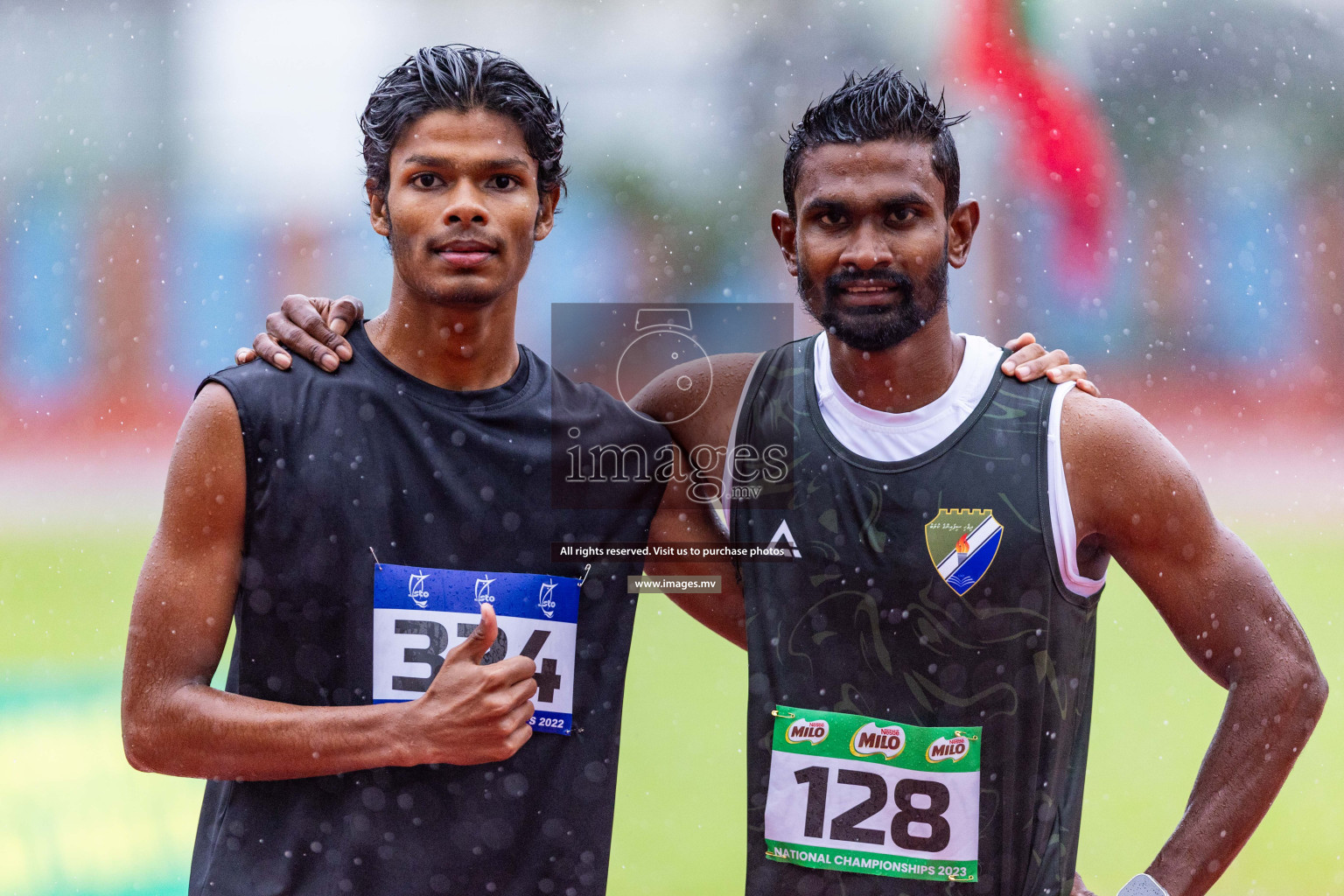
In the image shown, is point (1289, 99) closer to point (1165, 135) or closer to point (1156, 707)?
point (1165, 135)

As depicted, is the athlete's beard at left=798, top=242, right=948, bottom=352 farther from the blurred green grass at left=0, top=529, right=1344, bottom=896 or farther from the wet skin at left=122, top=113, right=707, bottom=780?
the blurred green grass at left=0, top=529, right=1344, bottom=896

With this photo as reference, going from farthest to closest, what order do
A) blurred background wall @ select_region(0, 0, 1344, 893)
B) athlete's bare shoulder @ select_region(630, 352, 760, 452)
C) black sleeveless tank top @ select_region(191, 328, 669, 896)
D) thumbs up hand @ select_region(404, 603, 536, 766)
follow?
blurred background wall @ select_region(0, 0, 1344, 893), athlete's bare shoulder @ select_region(630, 352, 760, 452), black sleeveless tank top @ select_region(191, 328, 669, 896), thumbs up hand @ select_region(404, 603, 536, 766)

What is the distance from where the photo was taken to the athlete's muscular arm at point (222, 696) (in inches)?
72.6

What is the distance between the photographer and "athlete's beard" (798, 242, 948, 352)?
82.7 inches

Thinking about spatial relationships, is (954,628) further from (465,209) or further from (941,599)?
(465,209)

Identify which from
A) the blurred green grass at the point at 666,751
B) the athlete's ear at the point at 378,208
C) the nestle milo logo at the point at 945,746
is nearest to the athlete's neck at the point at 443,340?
the athlete's ear at the point at 378,208

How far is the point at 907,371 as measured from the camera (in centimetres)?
217

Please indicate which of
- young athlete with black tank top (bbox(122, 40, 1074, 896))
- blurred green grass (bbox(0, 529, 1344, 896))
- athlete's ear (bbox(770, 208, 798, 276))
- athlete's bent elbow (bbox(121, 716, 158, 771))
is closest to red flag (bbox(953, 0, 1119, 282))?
blurred green grass (bbox(0, 529, 1344, 896))

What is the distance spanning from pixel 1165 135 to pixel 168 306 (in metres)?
6.94

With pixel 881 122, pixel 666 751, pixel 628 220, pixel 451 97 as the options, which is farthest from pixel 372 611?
pixel 666 751

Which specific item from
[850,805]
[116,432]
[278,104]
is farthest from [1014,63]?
[116,432]

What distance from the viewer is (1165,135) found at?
7828 mm

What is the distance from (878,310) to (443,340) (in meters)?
0.83

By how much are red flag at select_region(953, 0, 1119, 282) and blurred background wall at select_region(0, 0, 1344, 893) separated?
3 cm
